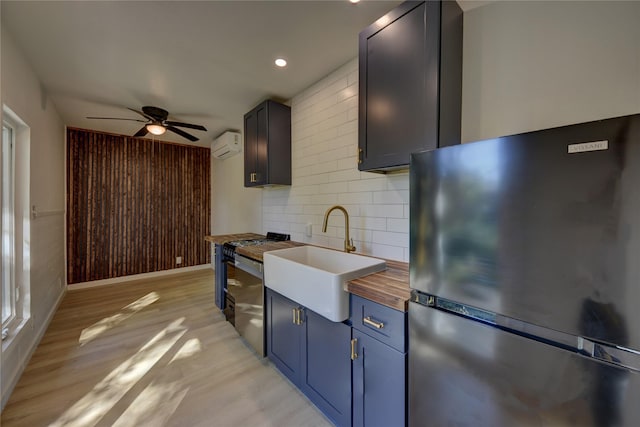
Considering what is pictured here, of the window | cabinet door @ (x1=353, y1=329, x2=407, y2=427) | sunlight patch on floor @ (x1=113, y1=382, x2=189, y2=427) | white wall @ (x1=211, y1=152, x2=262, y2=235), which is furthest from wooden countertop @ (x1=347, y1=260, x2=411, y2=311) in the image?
the window

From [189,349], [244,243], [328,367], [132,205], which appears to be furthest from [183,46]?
[132,205]

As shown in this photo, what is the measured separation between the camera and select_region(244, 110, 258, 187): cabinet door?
2.88 meters

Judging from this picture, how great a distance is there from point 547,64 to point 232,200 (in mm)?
4105

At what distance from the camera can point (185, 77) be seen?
2338 millimetres

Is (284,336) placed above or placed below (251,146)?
below

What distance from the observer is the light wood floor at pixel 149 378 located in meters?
1.55

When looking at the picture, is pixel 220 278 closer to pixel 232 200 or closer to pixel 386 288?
pixel 232 200

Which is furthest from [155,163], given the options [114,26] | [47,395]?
[47,395]

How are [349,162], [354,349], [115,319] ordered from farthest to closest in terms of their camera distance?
[115,319] → [349,162] → [354,349]

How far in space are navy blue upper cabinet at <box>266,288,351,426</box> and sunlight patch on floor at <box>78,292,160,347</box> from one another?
2.02m

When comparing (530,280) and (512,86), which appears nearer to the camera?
(530,280)

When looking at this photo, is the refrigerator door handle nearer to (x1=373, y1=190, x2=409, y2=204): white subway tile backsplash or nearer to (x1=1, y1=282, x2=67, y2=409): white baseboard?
(x1=373, y1=190, x2=409, y2=204): white subway tile backsplash

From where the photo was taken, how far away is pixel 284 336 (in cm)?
177

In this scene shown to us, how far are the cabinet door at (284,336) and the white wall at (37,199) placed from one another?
68.7 inches
